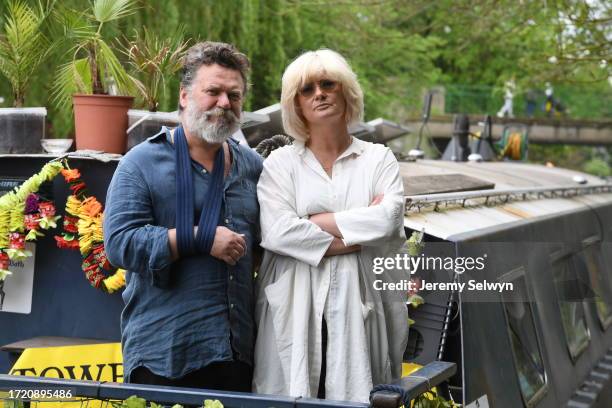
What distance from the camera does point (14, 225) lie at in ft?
15.1

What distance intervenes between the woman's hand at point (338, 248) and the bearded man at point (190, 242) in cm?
29

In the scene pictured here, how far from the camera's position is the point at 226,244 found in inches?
128

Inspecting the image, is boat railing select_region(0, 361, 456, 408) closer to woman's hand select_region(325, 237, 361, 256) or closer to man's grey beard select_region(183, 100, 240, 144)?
woman's hand select_region(325, 237, 361, 256)

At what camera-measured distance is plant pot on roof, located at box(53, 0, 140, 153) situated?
4625mm

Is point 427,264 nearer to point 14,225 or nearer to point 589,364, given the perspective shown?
point 14,225

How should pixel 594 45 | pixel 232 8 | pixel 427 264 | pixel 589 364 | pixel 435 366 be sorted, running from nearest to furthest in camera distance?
pixel 435 366 < pixel 427 264 < pixel 589 364 < pixel 594 45 < pixel 232 8

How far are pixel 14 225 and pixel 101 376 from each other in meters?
0.81

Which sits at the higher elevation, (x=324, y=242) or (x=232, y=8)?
(x=232, y=8)

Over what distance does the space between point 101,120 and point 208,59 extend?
1391 mm

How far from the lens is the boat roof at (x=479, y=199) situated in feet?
15.3

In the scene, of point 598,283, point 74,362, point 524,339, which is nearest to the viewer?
point 74,362

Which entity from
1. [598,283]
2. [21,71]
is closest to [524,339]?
[598,283]

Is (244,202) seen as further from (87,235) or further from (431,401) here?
(87,235)

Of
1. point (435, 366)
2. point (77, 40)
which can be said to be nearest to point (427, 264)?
point (435, 366)
